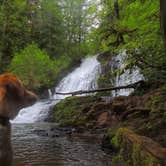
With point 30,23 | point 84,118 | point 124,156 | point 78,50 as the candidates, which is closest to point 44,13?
point 30,23

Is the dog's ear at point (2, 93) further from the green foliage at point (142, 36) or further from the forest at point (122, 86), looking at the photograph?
the green foliage at point (142, 36)

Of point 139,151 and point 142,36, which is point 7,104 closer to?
point 139,151

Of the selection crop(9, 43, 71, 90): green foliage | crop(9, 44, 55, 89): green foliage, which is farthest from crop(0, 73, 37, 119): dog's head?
crop(9, 44, 55, 89): green foliage

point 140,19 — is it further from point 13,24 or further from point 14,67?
point 13,24

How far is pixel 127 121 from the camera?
31.9 ft

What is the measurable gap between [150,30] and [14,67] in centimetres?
1906

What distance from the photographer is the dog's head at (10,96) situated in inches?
101

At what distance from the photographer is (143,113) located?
9555 mm

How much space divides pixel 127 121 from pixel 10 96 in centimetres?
743

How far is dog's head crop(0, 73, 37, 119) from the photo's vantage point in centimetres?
257

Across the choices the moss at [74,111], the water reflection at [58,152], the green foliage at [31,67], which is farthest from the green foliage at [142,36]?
the green foliage at [31,67]

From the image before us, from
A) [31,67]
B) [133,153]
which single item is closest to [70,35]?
[31,67]

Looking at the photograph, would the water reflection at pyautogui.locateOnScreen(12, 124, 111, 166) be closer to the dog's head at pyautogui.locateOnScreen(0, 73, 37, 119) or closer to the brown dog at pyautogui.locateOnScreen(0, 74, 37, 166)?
the brown dog at pyautogui.locateOnScreen(0, 74, 37, 166)

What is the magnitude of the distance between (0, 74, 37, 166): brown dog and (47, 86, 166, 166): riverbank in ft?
7.18
